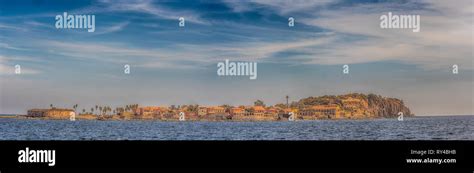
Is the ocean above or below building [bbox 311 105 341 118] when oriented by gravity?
below

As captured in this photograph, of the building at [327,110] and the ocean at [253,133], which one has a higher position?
the building at [327,110]

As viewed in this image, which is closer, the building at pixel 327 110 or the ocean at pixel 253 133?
the ocean at pixel 253 133

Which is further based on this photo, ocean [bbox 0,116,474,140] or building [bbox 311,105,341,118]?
building [bbox 311,105,341,118]

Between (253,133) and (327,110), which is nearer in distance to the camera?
(253,133)

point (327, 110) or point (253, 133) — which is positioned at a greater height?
point (327, 110)
